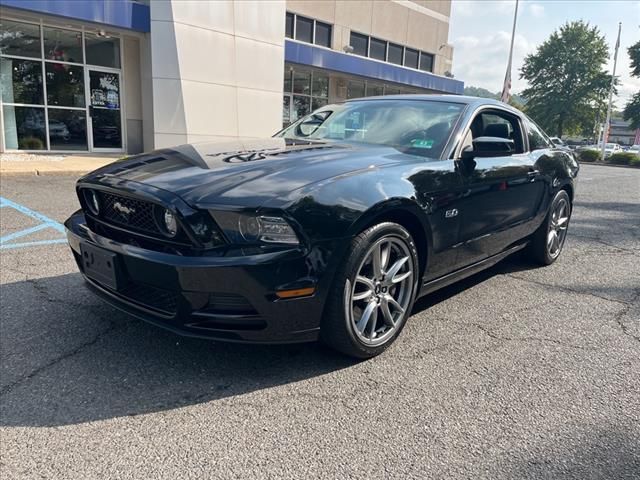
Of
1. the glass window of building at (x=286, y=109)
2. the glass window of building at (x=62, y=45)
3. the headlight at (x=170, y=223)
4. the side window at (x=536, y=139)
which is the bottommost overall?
the headlight at (x=170, y=223)

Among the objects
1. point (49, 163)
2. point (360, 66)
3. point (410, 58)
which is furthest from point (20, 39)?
point (410, 58)

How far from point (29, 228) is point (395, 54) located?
2264 cm

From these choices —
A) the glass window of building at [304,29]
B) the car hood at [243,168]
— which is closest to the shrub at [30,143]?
the glass window of building at [304,29]

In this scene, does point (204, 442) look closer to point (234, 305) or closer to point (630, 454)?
point (234, 305)

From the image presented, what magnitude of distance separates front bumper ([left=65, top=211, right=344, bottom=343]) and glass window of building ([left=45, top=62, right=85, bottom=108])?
12.8 m

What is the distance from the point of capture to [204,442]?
207 centimetres

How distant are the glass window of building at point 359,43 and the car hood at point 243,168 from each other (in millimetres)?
20862

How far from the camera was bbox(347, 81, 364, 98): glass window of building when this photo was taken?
2259 cm

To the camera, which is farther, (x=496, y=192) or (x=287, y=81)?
(x=287, y=81)

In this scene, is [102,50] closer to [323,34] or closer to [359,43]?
[323,34]

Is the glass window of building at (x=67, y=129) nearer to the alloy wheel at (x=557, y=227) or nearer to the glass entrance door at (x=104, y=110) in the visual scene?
the glass entrance door at (x=104, y=110)

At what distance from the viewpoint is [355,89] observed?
23031 mm

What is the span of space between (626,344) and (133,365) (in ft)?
10.0

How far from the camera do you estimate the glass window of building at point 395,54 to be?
968 inches
